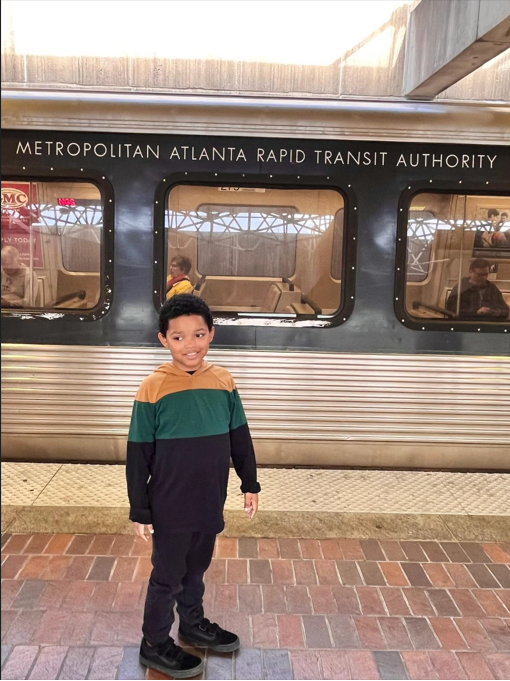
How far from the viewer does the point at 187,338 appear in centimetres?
222

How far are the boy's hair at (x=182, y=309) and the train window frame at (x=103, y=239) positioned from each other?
2.13 metres

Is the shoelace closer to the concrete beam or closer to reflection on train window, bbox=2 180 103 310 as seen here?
reflection on train window, bbox=2 180 103 310

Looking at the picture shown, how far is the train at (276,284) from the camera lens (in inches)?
166

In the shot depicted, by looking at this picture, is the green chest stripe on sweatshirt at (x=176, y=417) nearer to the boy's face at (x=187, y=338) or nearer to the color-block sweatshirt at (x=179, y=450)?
the color-block sweatshirt at (x=179, y=450)

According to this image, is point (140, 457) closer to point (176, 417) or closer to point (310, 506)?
point (176, 417)

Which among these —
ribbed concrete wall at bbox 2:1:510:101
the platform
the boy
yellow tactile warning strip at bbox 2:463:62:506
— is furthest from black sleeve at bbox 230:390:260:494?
ribbed concrete wall at bbox 2:1:510:101

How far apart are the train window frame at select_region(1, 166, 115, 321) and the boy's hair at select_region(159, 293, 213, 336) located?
6.99ft

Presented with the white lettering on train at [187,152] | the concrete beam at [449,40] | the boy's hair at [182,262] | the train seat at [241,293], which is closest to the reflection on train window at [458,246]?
the white lettering on train at [187,152]

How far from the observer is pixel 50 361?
430 cm

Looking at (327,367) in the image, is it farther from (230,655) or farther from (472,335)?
(230,655)

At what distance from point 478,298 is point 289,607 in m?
2.59

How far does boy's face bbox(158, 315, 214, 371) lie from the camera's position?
2.22 meters

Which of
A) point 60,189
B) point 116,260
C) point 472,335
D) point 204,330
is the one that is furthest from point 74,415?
point 472,335

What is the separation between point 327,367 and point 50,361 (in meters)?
1.96
